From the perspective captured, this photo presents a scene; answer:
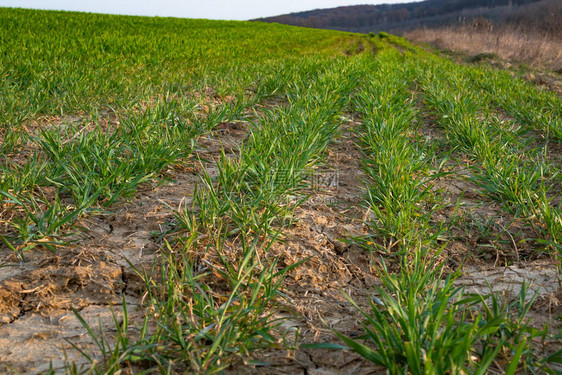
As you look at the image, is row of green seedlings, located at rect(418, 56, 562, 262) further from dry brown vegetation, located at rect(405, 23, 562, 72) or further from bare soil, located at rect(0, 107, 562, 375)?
dry brown vegetation, located at rect(405, 23, 562, 72)

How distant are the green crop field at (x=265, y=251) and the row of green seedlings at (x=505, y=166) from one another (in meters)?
0.03

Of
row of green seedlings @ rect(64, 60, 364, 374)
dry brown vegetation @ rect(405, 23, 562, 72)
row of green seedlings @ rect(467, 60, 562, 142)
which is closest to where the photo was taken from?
row of green seedlings @ rect(64, 60, 364, 374)

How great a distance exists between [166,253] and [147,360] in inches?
26.0

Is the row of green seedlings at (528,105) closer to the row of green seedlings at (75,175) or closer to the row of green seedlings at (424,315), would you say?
the row of green seedlings at (424,315)

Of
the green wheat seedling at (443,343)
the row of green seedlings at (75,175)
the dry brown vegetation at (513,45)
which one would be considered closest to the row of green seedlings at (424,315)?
the green wheat seedling at (443,343)

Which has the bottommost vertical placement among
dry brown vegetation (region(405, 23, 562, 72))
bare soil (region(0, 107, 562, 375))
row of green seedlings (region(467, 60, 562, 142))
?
bare soil (region(0, 107, 562, 375))

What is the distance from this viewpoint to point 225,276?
178 centimetres

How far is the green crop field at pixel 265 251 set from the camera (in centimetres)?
133

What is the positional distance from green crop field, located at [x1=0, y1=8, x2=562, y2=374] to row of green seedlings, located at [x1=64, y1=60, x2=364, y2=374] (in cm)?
1

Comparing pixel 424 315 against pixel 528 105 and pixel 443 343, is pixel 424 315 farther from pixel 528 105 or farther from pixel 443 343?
pixel 528 105

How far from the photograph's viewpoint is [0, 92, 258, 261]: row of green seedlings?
199cm

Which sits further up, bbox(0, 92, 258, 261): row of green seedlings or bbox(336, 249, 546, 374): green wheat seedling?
bbox(0, 92, 258, 261): row of green seedlings

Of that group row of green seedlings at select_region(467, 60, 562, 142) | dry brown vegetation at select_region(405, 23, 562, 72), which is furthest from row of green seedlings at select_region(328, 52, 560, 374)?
dry brown vegetation at select_region(405, 23, 562, 72)

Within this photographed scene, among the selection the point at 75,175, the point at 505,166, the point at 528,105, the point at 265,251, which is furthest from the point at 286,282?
the point at 528,105
